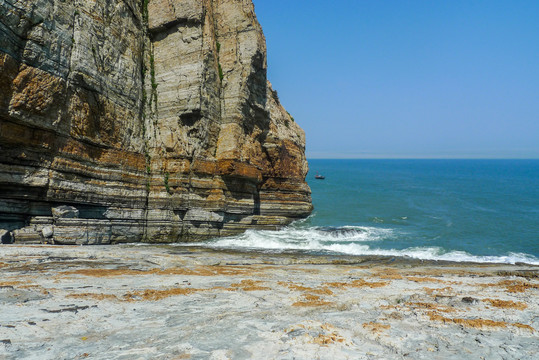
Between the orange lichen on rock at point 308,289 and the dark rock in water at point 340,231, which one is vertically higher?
the orange lichen on rock at point 308,289

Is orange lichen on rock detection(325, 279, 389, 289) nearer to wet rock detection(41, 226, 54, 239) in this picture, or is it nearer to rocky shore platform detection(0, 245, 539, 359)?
rocky shore platform detection(0, 245, 539, 359)

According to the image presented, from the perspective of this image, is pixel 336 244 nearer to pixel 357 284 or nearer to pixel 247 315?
pixel 357 284

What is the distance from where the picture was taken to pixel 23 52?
1692 centimetres

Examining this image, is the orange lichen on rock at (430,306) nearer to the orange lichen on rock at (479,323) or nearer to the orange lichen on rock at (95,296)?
the orange lichen on rock at (479,323)

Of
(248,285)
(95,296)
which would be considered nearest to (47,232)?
(95,296)

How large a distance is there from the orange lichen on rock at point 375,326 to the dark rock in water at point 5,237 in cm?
1738

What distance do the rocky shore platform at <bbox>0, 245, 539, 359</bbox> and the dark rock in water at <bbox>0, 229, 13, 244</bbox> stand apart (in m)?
4.64

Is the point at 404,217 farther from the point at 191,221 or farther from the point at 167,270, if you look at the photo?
the point at 167,270

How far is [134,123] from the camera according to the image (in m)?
24.4

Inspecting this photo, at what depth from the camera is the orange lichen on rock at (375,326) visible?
712 centimetres

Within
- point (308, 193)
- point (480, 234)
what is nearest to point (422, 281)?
point (480, 234)

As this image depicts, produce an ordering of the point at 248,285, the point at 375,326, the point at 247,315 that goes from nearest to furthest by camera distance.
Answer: the point at 375,326
the point at 247,315
the point at 248,285

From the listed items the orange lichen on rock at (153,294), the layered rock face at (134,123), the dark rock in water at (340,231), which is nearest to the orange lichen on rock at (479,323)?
the orange lichen on rock at (153,294)

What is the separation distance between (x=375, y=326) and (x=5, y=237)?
1783cm
